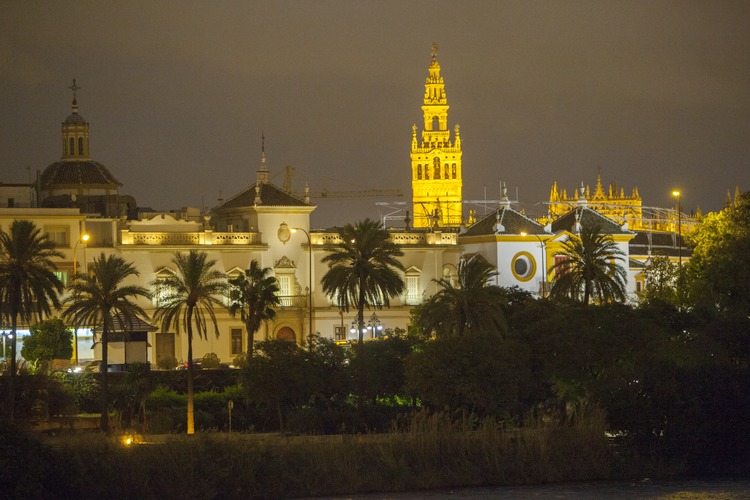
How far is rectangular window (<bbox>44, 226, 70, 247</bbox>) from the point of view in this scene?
11375cm

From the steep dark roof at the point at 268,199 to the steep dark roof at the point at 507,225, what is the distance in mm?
13363

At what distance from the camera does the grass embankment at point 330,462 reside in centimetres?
7144

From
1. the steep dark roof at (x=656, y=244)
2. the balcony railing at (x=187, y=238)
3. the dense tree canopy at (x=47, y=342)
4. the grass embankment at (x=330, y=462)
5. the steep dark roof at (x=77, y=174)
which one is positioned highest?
the steep dark roof at (x=77, y=174)

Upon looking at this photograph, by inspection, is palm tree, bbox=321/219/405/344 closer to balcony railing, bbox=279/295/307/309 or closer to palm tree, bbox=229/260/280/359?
palm tree, bbox=229/260/280/359

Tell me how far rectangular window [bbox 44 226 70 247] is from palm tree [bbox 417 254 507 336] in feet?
109

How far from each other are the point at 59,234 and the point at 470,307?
35718mm

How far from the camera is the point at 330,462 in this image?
246 feet

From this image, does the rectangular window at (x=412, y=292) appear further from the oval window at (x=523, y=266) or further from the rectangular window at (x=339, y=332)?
the oval window at (x=523, y=266)

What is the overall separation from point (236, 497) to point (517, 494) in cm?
1138

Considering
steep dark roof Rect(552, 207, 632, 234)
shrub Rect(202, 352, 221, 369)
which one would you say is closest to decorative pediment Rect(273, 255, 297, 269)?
shrub Rect(202, 352, 221, 369)

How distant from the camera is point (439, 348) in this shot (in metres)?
83.8

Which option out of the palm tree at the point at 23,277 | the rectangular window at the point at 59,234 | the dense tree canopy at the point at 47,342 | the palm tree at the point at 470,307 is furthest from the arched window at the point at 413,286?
the palm tree at the point at 23,277

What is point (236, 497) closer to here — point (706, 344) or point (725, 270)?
point (706, 344)

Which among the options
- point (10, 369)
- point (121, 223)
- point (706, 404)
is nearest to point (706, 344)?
point (706, 404)
